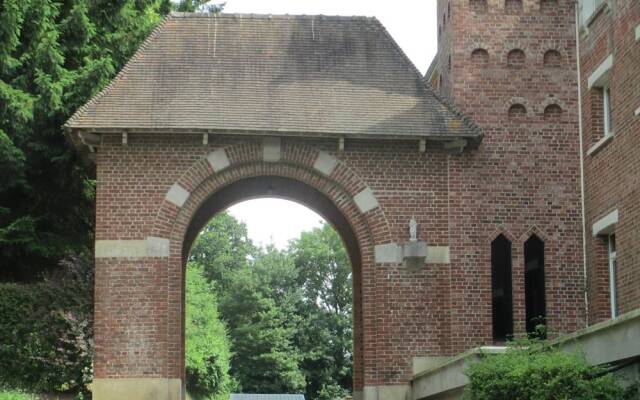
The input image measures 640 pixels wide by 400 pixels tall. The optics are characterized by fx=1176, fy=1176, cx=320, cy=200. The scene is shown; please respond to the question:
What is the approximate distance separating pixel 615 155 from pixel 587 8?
10.8 ft

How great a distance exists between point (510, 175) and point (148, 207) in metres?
6.59

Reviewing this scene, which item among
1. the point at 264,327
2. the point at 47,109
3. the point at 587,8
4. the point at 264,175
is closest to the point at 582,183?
the point at 587,8

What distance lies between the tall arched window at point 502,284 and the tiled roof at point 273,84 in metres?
2.14

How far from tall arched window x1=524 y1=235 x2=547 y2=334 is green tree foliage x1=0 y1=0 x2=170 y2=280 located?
10237mm

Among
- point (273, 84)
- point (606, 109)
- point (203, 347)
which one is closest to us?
point (606, 109)

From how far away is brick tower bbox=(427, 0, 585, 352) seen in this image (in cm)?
2116

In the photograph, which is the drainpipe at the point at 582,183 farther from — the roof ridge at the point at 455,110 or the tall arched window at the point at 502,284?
the roof ridge at the point at 455,110

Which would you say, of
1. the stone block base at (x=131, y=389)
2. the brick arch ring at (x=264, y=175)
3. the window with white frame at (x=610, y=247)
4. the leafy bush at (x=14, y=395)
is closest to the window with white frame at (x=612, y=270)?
the window with white frame at (x=610, y=247)

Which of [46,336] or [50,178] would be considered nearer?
[46,336]

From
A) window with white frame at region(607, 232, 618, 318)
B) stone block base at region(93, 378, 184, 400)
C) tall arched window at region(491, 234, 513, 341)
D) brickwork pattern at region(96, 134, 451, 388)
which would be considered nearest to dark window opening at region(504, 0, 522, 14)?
brickwork pattern at region(96, 134, 451, 388)

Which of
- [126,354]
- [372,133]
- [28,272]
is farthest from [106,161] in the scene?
[28,272]

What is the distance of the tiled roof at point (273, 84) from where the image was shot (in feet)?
68.1

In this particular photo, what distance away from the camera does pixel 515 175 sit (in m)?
21.5

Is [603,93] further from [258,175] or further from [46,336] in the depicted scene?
[46,336]
